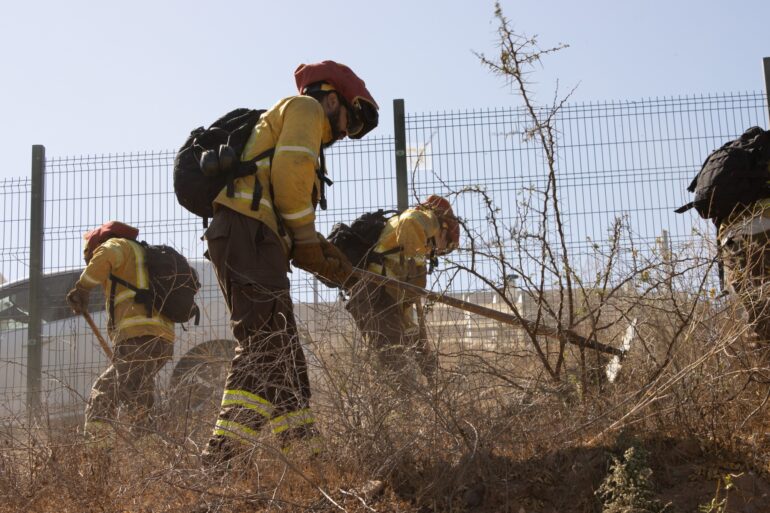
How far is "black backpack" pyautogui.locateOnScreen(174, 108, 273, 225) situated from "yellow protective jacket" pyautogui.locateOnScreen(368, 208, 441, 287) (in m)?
1.74

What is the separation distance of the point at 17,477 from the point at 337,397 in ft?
4.59

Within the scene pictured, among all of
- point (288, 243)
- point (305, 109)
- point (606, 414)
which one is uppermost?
point (305, 109)

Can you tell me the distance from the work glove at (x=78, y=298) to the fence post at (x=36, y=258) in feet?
4.66

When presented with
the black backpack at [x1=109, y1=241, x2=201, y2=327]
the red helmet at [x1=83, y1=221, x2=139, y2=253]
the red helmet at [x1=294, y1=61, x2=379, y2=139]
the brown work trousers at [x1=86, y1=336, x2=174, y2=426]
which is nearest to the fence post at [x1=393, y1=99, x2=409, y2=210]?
the black backpack at [x1=109, y1=241, x2=201, y2=327]

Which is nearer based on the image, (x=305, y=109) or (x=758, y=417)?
(x=758, y=417)

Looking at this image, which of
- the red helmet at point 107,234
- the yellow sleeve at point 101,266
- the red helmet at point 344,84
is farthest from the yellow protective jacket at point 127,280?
the red helmet at point 344,84

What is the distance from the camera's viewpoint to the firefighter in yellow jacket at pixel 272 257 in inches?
153

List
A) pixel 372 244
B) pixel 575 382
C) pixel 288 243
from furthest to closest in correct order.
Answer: pixel 372 244 < pixel 288 243 < pixel 575 382

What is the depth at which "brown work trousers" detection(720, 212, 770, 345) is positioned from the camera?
4.12m

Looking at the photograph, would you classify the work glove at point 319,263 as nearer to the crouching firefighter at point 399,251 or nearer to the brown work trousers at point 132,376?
the crouching firefighter at point 399,251

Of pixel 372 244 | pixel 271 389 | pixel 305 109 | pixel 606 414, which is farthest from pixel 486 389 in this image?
pixel 372 244

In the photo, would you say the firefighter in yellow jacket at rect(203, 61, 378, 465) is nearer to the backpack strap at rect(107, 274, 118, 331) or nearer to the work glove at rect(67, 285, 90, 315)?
the backpack strap at rect(107, 274, 118, 331)

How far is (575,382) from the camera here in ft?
13.9

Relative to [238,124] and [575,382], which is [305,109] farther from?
[575,382]
